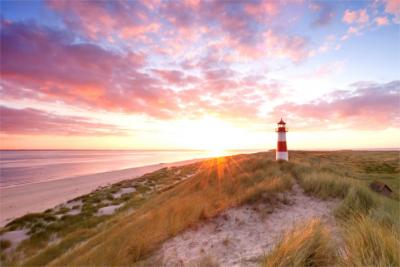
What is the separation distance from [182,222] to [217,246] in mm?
1317

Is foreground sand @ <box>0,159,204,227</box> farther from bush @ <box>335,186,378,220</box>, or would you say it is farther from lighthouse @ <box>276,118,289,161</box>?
bush @ <box>335,186,378,220</box>

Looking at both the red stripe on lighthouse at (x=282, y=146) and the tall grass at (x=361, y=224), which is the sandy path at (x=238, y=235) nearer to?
the tall grass at (x=361, y=224)

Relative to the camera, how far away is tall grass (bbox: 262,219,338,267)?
2.89m

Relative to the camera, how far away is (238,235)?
4.88 metres

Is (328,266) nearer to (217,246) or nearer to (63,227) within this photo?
(217,246)

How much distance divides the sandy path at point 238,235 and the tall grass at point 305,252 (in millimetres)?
730

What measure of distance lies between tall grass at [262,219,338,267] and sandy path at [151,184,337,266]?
730 millimetres

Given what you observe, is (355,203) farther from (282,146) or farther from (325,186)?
(282,146)

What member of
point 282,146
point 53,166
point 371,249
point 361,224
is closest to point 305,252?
point 371,249

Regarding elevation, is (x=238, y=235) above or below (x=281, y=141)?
below

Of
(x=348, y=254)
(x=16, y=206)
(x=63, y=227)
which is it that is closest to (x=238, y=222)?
(x=348, y=254)

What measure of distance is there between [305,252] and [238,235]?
2086 mm

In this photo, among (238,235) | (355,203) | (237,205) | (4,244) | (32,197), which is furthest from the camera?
(32,197)

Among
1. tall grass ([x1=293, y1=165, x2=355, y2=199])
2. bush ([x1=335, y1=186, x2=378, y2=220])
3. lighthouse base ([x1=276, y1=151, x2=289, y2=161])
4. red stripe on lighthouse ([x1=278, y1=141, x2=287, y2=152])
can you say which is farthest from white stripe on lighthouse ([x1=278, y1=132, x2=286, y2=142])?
bush ([x1=335, y1=186, x2=378, y2=220])
